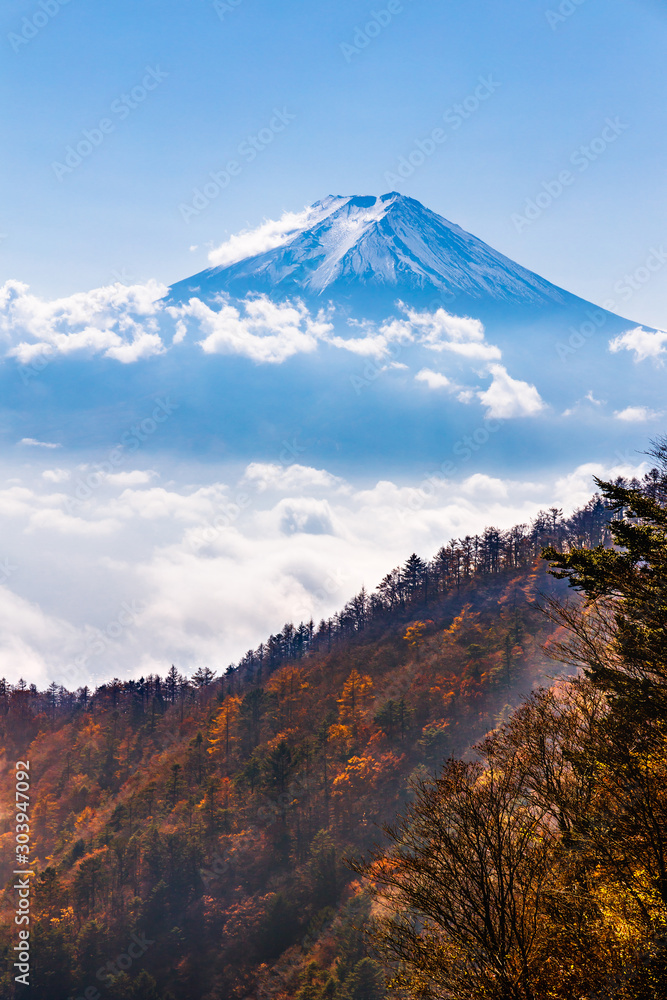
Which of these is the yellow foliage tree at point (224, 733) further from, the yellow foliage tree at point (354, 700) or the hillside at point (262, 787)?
the yellow foliage tree at point (354, 700)

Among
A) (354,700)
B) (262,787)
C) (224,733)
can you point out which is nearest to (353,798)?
(262,787)

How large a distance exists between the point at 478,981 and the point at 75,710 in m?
158

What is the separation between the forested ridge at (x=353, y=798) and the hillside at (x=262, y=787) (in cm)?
34

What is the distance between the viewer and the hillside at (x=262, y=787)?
67.9 m

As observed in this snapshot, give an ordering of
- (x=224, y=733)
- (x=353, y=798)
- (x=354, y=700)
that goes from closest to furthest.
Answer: (x=353, y=798) < (x=354, y=700) < (x=224, y=733)

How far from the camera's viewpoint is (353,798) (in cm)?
8306

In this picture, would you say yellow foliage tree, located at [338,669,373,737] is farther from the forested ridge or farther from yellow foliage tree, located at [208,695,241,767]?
yellow foliage tree, located at [208,695,241,767]

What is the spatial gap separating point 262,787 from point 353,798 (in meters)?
14.1

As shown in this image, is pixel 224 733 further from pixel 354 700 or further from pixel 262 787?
pixel 354 700

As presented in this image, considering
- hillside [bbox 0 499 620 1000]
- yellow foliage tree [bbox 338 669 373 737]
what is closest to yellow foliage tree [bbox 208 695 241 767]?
hillside [bbox 0 499 620 1000]

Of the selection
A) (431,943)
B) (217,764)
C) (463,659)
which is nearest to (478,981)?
(431,943)

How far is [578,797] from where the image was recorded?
1489 centimetres

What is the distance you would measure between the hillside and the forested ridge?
0.34 m

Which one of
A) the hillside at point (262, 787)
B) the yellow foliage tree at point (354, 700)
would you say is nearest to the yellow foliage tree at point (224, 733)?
the hillside at point (262, 787)
